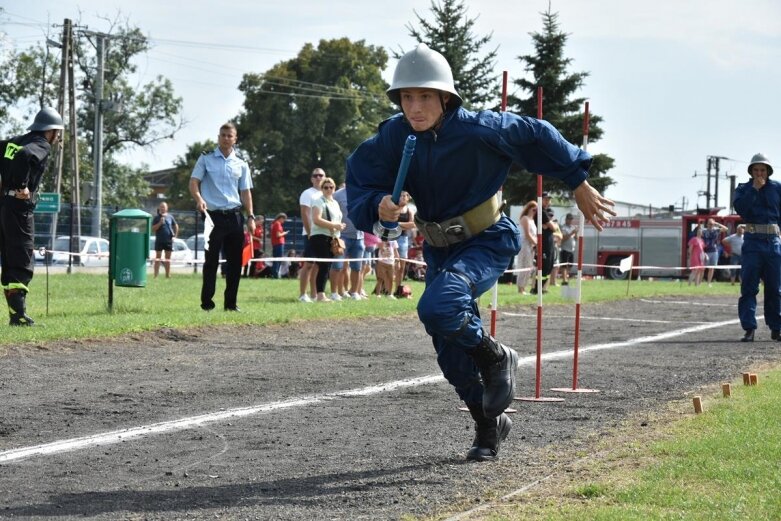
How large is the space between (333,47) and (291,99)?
4771 mm

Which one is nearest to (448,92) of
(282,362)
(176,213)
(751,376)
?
(751,376)

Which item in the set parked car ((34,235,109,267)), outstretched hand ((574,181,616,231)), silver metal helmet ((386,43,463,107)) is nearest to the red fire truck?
parked car ((34,235,109,267))

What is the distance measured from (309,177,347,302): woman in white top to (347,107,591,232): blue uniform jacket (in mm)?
12157

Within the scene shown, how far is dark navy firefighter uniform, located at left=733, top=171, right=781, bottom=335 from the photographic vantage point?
48.9 feet

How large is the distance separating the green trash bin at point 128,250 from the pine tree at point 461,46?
41068 millimetres

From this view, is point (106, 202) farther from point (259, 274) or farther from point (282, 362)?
point (282, 362)

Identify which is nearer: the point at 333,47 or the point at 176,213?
the point at 176,213

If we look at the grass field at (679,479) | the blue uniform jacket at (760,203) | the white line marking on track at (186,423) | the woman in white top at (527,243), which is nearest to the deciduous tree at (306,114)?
the woman in white top at (527,243)

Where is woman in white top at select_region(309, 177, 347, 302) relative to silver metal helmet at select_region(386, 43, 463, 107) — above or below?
below

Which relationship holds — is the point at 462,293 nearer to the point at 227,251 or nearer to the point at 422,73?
the point at 422,73

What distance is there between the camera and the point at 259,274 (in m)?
32.9

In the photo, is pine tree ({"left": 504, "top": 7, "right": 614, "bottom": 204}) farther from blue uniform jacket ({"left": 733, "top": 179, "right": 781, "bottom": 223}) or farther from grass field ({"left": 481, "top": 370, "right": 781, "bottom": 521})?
grass field ({"left": 481, "top": 370, "right": 781, "bottom": 521})

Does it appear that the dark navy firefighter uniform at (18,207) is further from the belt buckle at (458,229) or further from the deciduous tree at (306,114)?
the deciduous tree at (306,114)

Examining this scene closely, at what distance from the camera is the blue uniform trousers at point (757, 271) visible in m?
15.1
